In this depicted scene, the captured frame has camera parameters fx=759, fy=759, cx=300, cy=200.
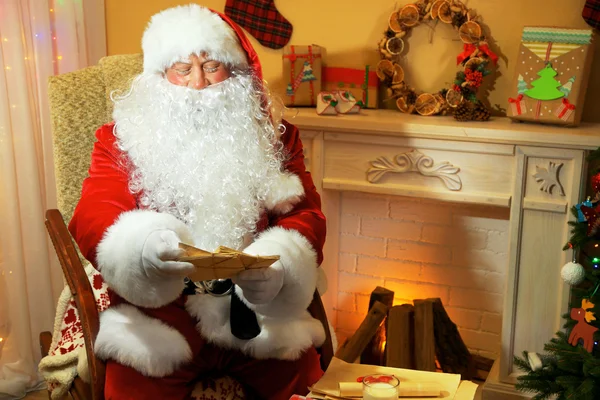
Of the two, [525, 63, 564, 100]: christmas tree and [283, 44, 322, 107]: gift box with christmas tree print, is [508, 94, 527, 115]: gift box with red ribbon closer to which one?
[525, 63, 564, 100]: christmas tree

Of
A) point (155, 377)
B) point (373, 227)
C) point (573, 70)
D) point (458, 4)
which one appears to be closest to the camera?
point (155, 377)

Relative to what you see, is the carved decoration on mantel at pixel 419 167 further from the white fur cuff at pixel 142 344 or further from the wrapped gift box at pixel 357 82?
the white fur cuff at pixel 142 344

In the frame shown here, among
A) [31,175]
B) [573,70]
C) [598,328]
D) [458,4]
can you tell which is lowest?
[598,328]

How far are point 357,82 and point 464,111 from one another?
1.54 feet

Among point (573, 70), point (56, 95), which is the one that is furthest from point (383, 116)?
point (56, 95)

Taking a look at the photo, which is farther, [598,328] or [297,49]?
[297,49]

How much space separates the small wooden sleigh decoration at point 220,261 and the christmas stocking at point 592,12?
1.58 metres

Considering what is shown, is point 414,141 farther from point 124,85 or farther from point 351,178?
point 124,85

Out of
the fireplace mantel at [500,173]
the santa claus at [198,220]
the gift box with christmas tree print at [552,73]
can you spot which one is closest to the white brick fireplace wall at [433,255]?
the fireplace mantel at [500,173]

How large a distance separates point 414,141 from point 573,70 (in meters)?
0.57

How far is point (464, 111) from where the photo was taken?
8.84 ft

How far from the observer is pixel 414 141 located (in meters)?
2.66

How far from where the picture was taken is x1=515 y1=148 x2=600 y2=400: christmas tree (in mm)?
2201

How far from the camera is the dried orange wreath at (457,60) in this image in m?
2.69
